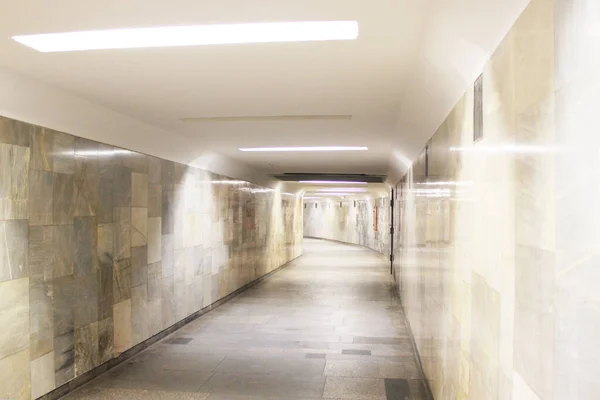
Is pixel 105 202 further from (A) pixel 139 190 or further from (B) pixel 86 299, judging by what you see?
(B) pixel 86 299

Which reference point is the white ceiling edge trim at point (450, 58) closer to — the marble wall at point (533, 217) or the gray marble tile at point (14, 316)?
the marble wall at point (533, 217)

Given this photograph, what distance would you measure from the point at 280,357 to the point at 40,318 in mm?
2720

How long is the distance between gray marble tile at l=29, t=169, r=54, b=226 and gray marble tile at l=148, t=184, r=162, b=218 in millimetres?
2075

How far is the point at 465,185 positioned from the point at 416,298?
11.8ft

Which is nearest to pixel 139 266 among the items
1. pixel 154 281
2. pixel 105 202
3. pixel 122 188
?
pixel 154 281

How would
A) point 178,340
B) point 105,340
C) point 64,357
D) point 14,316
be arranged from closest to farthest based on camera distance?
point 14,316 < point 64,357 < point 105,340 < point 178,340

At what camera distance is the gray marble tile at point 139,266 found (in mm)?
6117

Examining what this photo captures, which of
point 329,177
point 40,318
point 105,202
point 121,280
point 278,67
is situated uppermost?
point 278,67

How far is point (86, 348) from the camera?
5.04 metres

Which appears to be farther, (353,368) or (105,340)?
(353,368)

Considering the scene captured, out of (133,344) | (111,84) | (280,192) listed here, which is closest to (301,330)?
(133,344)

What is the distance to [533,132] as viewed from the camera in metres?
1.73

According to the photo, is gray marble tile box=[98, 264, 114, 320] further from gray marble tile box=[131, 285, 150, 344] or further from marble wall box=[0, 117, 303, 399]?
gray marble tile box=[131, 285, 150, 344]

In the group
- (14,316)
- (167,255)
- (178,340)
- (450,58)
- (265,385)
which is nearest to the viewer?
(450,58)
